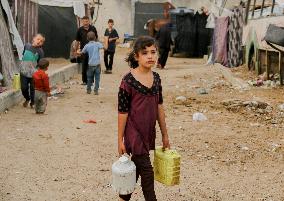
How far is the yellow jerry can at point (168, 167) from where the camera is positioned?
3346mm

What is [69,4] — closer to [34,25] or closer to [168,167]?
[34,25]

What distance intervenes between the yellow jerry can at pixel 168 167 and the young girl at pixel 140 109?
7 centimetres

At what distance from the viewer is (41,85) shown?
768 centimetres

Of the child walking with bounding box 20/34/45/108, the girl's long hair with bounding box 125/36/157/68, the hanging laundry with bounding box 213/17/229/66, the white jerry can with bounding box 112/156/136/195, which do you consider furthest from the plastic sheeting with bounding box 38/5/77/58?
the white jerry can with bounding box 112/156/136/195

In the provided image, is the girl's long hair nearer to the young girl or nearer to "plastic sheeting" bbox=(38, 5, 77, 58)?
the young girl

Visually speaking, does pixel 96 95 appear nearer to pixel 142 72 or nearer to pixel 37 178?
pixel 37 178

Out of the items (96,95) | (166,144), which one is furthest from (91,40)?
(166,144)

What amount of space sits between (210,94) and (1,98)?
4228 mm

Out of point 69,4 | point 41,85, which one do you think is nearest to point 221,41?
point 69,4

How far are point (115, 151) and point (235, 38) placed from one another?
11.4 m

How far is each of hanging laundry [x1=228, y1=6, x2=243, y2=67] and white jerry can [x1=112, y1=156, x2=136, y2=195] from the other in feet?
42.8

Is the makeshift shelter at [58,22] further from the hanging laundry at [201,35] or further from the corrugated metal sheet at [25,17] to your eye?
the hanging laundry at [201,35]

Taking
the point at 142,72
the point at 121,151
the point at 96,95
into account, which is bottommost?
the point at 96,95

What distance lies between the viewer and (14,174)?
4648 millimetres
